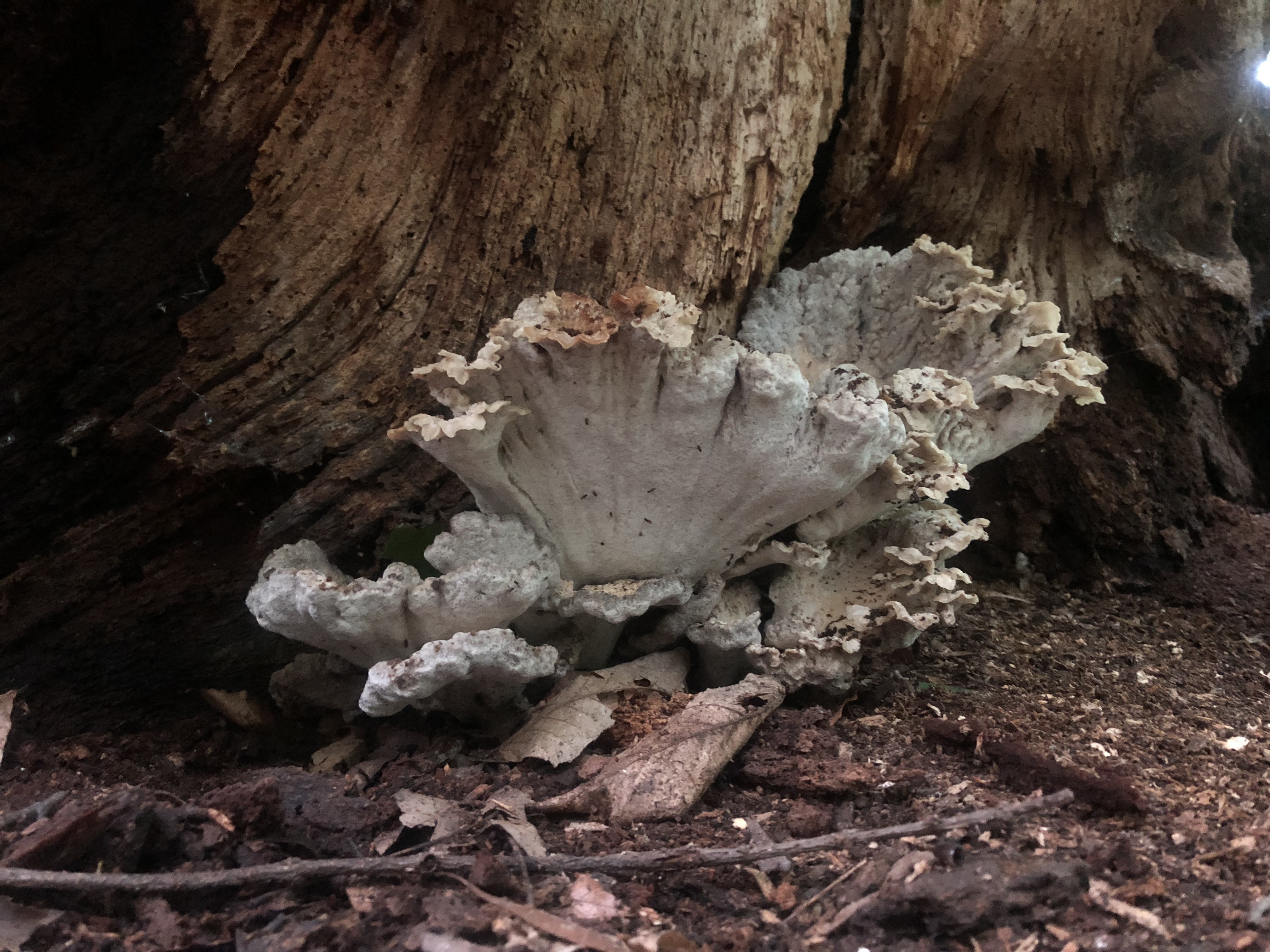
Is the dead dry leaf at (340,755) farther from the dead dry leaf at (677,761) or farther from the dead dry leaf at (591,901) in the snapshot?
the dead dry leaf at (591,901)

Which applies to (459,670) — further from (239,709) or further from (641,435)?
(239,709)

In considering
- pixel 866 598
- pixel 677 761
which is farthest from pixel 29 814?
pixel 866 598

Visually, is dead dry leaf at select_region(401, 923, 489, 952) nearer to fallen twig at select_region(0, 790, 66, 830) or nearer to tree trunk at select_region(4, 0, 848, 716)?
fallen twig at select_region(0, 790, 66, 830)

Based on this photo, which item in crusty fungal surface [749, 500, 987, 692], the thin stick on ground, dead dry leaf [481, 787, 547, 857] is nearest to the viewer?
the thin stick on ground

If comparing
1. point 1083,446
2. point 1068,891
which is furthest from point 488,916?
point 1083,446

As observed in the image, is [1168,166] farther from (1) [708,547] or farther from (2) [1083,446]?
(1) [708,547]

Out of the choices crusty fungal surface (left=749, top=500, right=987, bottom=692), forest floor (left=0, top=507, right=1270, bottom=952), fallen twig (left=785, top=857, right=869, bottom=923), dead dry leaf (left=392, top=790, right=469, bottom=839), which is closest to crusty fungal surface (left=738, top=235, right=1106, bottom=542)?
crusty fungal surface (left=749, top=500, right=987, bottom=692)
